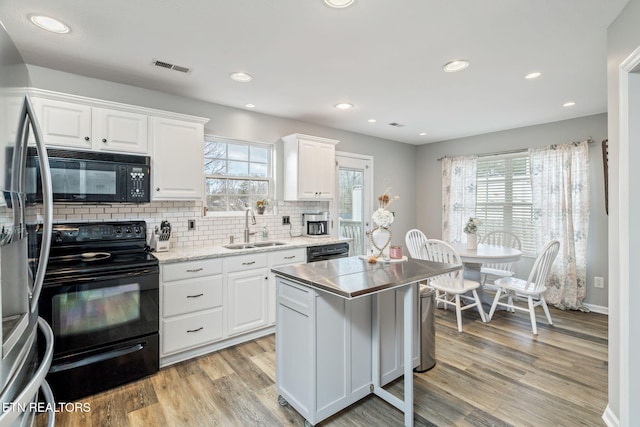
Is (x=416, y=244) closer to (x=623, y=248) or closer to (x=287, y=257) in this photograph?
(x=287, y=257)

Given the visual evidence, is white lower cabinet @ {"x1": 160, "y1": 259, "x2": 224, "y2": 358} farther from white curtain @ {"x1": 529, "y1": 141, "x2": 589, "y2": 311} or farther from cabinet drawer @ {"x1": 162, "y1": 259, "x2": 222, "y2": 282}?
white curtain @ {"x1": 529, "y1": 141, "x2": 589, "y2": 311}

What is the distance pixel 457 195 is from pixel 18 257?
5393 millimetres

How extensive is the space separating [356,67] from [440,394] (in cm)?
258

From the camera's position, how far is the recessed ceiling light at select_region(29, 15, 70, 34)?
1898mm

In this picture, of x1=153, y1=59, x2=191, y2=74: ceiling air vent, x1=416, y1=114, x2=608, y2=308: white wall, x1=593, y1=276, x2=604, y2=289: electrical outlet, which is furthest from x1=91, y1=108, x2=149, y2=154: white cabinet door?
x1=593, y1=276, x2=604, y2=289: electrical outlet

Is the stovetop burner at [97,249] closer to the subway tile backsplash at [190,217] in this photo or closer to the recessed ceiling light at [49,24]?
the subway tile backsplash at [190,217]

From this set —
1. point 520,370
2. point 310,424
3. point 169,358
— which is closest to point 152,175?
point 169,358

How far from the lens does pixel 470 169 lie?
5133 mm

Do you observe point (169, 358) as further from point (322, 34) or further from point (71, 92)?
point (322, 34)

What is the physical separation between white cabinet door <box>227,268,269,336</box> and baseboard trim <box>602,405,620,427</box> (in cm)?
267

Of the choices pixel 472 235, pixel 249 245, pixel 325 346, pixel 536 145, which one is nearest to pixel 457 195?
pixel 536 145

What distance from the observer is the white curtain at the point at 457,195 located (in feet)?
16.8

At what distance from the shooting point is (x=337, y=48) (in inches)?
90.4

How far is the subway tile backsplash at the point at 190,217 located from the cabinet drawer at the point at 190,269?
0.60 meters
